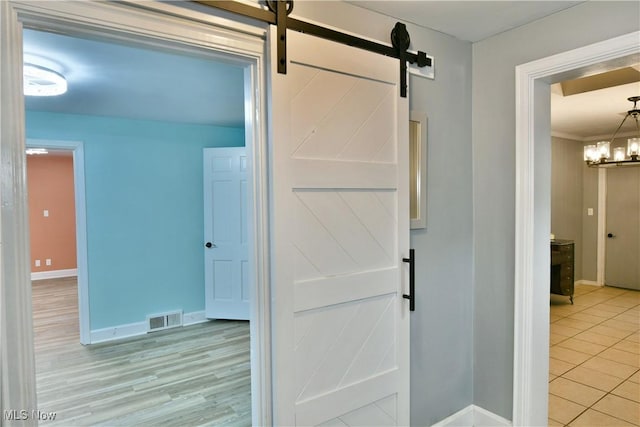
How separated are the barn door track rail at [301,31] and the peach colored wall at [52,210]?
7.35 m

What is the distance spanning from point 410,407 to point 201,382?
183cm

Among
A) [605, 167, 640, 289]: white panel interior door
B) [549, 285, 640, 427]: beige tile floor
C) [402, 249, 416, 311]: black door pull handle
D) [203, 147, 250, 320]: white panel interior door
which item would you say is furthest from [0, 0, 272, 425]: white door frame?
[605, 167, 640, 289]: white panel interior door

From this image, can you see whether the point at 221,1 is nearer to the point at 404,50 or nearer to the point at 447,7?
the point at 404,50

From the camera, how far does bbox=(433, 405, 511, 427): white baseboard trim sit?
2211 millimetres

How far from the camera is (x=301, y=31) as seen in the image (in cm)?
160

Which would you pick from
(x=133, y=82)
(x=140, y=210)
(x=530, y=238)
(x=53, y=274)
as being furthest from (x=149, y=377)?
(x=53, y=274)

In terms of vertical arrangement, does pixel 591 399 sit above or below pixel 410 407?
below

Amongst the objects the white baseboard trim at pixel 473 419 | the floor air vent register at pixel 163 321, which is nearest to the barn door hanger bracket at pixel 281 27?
the white baseboard trim at pixel 473 419

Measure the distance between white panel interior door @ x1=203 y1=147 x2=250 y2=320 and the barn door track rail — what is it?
2968 millimetres

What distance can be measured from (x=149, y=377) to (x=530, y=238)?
314 cm

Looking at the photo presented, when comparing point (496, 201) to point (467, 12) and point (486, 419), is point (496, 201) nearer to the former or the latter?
point (467, 12)

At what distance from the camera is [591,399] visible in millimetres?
2801

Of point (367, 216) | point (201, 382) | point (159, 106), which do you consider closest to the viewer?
point (367, 216)

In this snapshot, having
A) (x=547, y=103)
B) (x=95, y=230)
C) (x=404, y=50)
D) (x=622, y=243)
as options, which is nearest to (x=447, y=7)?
(x=404, y=50)
